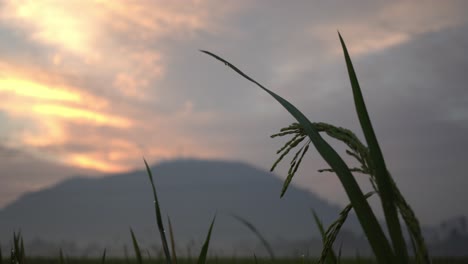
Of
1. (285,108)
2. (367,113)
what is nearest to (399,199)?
(367,113)

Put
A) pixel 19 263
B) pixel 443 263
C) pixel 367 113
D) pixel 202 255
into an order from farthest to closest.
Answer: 1. pixel 443 263
2. pixel 19 263
3. pixel 202 255
4. pixel 367 113

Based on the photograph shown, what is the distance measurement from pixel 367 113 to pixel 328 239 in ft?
Result: 2.24

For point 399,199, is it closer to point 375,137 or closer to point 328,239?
point 375,137

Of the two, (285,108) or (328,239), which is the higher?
(285,108)

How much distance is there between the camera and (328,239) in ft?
6.95

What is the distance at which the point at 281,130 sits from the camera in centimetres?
209

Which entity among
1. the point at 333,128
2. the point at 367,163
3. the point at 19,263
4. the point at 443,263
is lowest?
the point at 443,263

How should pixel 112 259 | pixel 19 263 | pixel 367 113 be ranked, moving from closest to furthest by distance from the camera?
pixel 367 113 < pixel 19 263 < pixel 112 259

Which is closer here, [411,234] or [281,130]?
[411,234]

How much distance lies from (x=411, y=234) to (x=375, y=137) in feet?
1.03

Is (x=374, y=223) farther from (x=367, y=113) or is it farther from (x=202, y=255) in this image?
(x=202, y=255)

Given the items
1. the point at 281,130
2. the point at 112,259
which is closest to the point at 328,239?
the point at 281,130

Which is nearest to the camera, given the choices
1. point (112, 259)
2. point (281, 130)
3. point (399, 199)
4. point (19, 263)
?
point (399, 199)

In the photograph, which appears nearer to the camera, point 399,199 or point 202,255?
point 399,199
